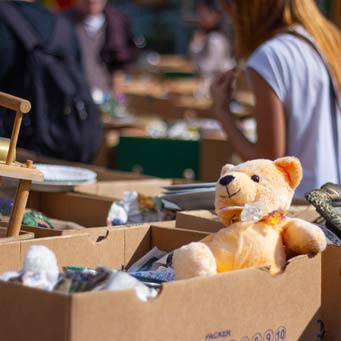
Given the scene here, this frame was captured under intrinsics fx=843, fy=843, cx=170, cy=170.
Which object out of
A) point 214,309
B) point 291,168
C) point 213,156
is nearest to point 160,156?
point 213,156

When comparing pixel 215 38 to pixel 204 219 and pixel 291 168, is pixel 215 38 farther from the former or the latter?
pixel 291 168

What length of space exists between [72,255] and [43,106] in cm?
162

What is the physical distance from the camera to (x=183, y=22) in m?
14.4

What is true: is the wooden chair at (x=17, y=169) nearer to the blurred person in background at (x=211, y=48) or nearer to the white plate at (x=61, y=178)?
the white plate at (x=61, y=178)

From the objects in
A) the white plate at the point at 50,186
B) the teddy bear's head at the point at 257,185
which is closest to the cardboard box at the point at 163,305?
the teddy bear's head at the point at 257,185

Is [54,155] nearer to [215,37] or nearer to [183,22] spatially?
[215,37]

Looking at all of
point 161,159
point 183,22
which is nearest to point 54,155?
point 161,159

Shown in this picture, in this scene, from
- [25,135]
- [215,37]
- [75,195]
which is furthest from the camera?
[215,37]

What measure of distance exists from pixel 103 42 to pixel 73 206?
14.8 ft

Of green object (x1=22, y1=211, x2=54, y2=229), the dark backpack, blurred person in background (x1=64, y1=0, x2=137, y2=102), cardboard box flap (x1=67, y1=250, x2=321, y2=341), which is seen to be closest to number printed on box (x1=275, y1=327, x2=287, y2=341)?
cardboard box flap (x1=67, y1=250, x2=321, y2=341)

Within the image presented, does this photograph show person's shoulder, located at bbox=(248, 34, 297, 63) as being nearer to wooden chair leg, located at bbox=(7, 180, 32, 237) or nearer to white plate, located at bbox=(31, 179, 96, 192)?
white plate, located at bbox=(31, 179, 96, 192)

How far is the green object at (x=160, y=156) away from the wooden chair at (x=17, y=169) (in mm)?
2235

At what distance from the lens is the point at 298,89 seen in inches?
92.8

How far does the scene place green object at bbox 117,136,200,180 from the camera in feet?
12.3
